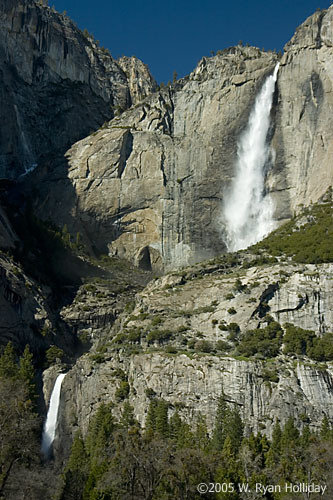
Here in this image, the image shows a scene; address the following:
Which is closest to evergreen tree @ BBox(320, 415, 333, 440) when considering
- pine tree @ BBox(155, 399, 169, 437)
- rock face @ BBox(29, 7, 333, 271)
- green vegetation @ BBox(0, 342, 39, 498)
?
pine tree @ BBox(155, 399, 169, 437)

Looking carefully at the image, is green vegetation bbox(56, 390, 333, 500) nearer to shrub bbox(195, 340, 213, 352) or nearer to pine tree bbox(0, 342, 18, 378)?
shrub bbox(195, 340, 213, 352)

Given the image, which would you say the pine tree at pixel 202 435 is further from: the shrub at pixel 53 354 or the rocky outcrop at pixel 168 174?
the rocky outcrop at pixel 168 174

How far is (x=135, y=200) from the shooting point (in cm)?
10350

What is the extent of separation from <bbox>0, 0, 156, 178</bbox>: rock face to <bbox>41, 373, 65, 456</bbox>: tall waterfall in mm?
42553

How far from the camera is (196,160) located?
104 m

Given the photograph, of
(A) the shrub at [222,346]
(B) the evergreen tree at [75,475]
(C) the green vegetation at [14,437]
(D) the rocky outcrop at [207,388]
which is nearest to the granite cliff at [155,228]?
(D) the rocky outcrop at [207,388]

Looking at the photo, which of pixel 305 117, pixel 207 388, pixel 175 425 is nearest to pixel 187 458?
pixel 175 425

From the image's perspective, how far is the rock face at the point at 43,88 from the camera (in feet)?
356

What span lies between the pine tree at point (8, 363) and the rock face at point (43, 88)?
135 ft

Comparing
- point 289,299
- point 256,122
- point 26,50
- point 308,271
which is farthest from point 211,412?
A: point 26,50

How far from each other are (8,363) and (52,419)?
7.64m

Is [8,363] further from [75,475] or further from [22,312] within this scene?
[75,475]

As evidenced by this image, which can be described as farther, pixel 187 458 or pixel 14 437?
pixel 187 458

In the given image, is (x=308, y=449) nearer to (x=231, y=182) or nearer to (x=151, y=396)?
(x=151, y=396)
